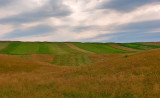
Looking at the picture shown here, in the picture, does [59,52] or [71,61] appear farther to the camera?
[59,52]

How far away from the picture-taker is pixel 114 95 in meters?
7.36

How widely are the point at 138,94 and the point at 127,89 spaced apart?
82 centimetres

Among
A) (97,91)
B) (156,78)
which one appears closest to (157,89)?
(156,78)

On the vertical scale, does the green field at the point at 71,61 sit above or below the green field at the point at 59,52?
below

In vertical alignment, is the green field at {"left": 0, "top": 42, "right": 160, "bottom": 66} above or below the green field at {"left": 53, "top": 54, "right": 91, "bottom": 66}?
above

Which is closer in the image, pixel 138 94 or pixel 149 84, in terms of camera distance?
pixel 138 94

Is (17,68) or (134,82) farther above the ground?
(134,82)

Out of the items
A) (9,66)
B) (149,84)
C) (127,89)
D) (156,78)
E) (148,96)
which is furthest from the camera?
(9,66)

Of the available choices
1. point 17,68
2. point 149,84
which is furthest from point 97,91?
point 17,68

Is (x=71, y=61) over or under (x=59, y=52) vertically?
under

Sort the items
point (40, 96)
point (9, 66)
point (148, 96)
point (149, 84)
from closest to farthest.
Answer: point (148, 96)
point (40, 96)
point (149, 84)
point (9, 66)

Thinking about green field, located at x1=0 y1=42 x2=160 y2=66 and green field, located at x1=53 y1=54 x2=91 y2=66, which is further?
green field, located at x1=0 y1=42 x2=160 y2=66

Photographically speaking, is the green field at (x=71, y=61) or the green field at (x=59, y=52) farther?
the green field at (x=59, y=52)

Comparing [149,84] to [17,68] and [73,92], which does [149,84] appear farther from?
[17,68]
